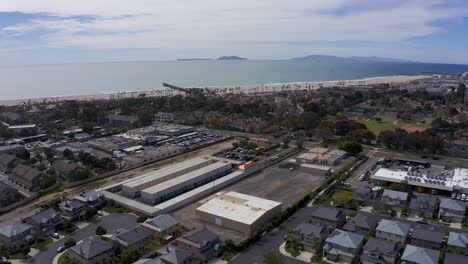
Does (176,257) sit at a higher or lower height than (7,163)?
lower

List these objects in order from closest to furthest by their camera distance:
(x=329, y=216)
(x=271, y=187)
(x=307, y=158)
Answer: (x=329, y=216), (x=271, y=187), (x=307, y=158)

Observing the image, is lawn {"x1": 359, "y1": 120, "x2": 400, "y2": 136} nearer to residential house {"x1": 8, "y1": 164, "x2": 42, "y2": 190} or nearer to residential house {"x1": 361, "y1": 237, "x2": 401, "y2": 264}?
residential house {"x1": 361, "y1": 237, "x2": 401, "y2": 264}

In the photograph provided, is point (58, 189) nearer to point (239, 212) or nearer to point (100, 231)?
point (100, 231)

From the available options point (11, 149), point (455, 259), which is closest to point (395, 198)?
point (455, 259)

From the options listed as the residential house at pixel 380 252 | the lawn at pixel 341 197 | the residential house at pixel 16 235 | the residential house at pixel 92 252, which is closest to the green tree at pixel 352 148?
the lawn at pixel 341 197

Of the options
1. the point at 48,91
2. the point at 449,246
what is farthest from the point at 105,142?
the point at 48,91
